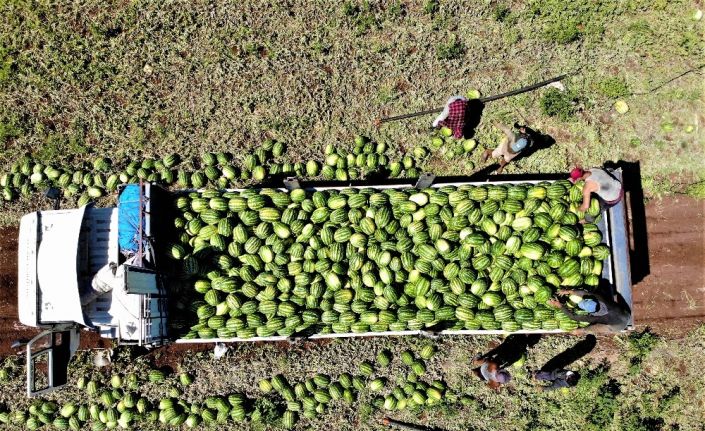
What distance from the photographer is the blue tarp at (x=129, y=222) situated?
8.93m

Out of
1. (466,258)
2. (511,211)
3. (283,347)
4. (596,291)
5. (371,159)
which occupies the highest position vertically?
(371,159)

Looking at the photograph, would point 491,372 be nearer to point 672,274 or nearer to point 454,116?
point 672,274

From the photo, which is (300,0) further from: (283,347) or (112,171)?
(283,347)

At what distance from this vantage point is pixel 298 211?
9.90 metres

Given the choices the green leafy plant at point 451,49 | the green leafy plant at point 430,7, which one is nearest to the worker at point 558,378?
the green leafy plant at point 451,49

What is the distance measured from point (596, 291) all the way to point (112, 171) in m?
9.99

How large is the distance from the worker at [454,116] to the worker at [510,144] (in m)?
0.83

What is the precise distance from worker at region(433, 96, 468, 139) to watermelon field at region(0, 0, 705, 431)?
288mm

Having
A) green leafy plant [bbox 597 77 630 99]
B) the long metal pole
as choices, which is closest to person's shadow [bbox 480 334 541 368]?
the long metal pole

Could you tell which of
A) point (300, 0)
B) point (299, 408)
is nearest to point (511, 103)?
point (300, 0)

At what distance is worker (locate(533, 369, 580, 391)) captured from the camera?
10953 millimetres

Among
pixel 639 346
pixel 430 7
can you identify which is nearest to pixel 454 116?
pixel 430 7

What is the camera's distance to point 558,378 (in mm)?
11008

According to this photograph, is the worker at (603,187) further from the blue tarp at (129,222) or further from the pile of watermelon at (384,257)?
the blue tarp at (129,222)
